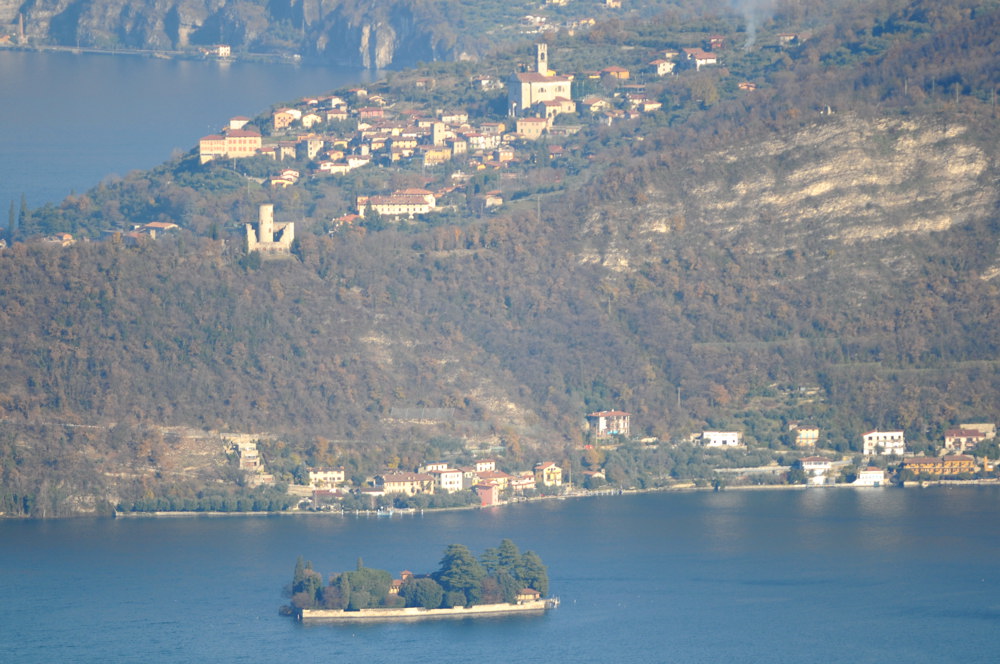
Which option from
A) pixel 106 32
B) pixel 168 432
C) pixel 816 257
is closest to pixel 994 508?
pixel 816 257

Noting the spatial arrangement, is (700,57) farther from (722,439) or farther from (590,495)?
(590,495)

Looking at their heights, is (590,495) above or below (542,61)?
below

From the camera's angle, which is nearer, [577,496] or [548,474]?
[577,496]

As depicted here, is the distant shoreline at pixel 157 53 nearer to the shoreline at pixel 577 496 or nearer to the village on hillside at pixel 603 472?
the village on hillside at pixel 603 472

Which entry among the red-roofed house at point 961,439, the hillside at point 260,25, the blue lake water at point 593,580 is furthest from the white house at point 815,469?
the hillside at point 260,25

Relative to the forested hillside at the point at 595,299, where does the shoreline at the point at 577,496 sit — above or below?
below

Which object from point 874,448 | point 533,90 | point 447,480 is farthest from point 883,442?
point 533,90

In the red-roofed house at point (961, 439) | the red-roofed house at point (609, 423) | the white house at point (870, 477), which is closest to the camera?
the white house at point (870, 477)
